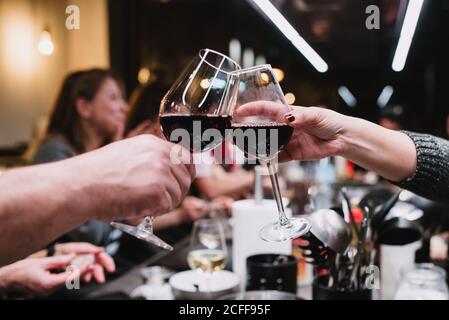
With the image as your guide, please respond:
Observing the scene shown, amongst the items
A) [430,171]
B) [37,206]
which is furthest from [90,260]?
[430,171]

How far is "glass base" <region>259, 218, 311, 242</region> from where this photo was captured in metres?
Result: 0.83

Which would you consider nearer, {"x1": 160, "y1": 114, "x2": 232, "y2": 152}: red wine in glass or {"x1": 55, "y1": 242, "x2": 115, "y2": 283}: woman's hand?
{"x1": 160, "y1": 114, "x2": 232, "y2": 152}: red wine in glass

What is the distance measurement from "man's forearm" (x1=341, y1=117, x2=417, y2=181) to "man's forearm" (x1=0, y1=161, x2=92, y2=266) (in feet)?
2.08

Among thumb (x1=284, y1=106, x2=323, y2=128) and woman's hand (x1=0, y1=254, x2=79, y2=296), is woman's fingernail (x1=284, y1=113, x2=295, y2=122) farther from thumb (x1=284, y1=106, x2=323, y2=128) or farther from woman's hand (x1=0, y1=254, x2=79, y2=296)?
woman's hand (x1=0, y1=254, x2=79, y2=296)

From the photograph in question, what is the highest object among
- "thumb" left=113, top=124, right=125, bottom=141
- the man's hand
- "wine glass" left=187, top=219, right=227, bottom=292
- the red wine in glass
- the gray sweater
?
the red wine in glass

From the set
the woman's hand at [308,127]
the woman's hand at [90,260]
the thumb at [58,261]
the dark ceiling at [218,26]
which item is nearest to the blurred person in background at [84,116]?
the dark ceiling at [218,26]

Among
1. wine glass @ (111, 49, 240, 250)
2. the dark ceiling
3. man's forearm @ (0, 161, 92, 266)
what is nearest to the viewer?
man's forearm @ (0, 161, 92, 266)

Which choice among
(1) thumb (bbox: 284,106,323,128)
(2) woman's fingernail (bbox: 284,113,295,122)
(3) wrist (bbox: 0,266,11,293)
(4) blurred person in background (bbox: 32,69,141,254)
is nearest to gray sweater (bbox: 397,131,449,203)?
(1) thumb (bbox: 284,106,323,128)

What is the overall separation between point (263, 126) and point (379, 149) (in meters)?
0.38

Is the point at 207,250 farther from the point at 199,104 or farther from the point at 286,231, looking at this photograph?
the point at 199,104

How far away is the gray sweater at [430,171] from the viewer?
3.67ft

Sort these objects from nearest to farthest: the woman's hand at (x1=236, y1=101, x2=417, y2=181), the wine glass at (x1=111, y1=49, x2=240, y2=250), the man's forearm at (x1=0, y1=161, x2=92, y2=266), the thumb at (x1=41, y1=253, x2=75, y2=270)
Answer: the man's forearm at (x1=0, y1=161, x2=92, y2=266), the wine glass at (x1=111, y1=49, x2=240, y2=250), the woman's hand at (x1=236, y1=101, x2=417, y2=181), the thumb at (x1=41, y1=253, x2=75, y2=270)

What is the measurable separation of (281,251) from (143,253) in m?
1.12
